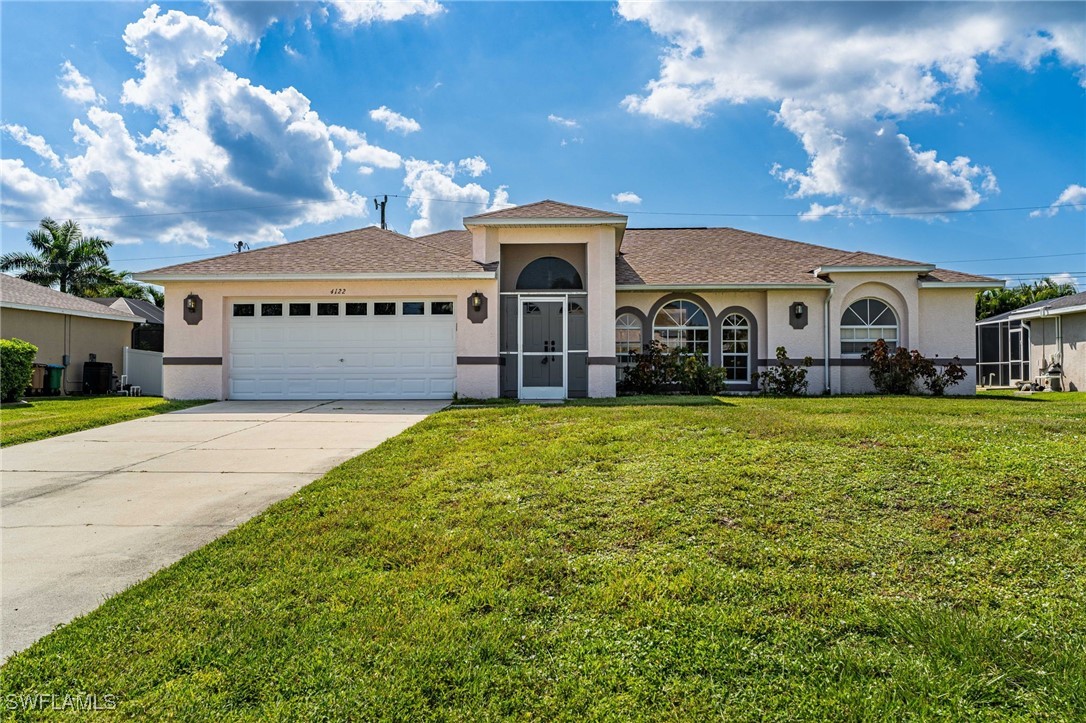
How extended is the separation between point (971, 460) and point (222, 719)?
640cm

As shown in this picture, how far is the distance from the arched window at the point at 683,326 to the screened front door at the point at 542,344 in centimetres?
285

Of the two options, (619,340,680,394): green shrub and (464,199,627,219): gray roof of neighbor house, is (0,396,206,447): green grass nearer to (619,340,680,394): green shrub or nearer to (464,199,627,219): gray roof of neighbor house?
(464,199,627,219): gray roof of neighbor house

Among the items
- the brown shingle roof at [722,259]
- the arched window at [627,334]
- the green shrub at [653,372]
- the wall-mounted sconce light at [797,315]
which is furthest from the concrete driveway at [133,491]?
the wall-mounted sconce light at [797,315]

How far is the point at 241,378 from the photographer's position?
47.0 ft

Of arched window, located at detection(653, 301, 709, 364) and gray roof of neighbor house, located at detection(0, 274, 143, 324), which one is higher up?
gray roof of neighbor house, located at detection(0, 274, 143, 324)

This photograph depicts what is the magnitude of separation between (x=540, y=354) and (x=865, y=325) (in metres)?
8.73

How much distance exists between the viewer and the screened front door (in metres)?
14.7

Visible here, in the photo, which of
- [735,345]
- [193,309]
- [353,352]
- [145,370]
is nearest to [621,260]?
[735,345]

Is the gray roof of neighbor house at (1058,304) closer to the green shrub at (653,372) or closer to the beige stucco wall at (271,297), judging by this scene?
the green shrub at (653,372)

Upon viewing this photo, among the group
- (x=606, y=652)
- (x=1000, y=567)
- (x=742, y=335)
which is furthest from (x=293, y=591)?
(x=742, y=335)

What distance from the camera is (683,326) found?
16.0 m

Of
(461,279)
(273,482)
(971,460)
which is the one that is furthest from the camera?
(461,279)

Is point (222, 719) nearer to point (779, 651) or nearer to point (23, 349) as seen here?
point (779, 651)

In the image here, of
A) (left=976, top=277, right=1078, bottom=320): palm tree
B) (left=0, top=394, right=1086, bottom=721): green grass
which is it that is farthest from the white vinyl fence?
(left=976, top=277, right=1078, bottom=320): palm tree
